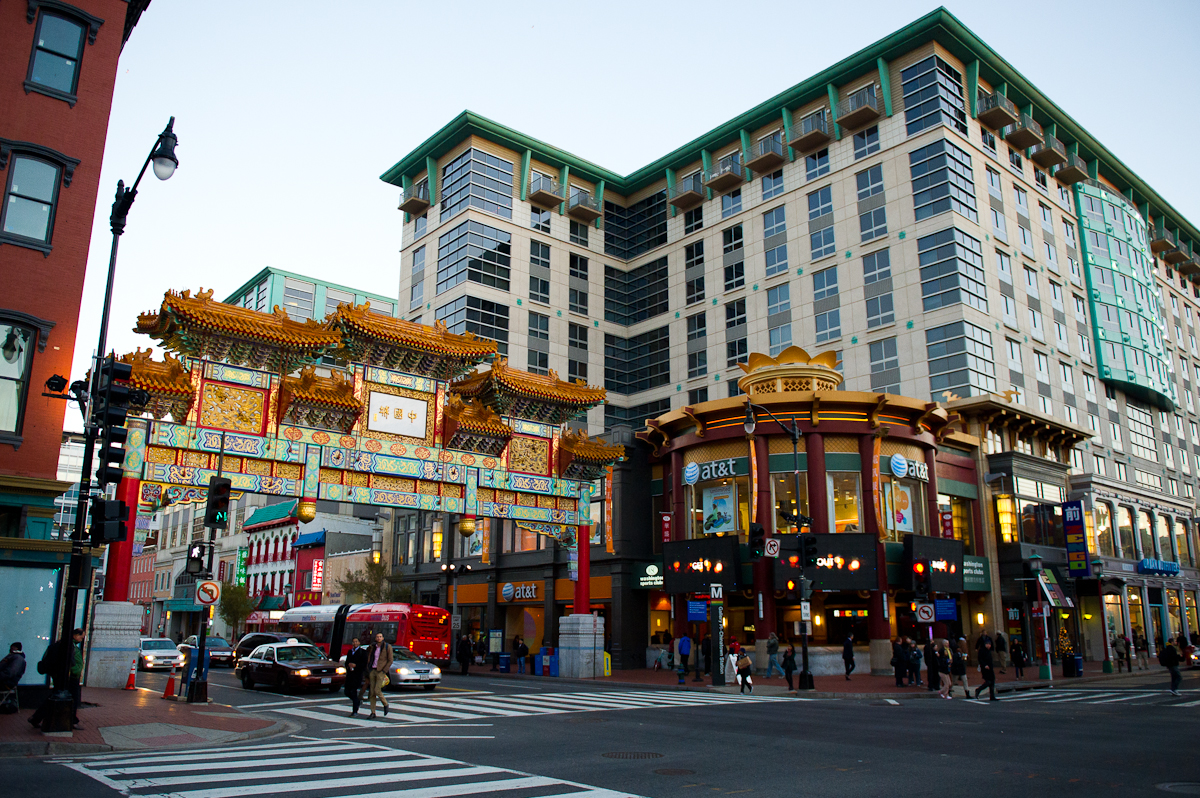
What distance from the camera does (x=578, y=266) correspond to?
67.1m

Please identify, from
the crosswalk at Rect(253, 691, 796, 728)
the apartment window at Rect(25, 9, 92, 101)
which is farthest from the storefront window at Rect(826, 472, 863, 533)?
the apartment window at Rect(25, 9, 92, 101)

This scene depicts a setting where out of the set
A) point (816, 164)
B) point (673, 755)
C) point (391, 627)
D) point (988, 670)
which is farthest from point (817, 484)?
point (816, 164)

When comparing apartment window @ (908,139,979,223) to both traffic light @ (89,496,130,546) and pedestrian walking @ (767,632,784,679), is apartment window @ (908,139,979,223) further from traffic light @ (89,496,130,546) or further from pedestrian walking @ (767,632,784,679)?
traffic light @ (89,496,130,546)

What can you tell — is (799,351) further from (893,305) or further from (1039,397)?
(1039,397)

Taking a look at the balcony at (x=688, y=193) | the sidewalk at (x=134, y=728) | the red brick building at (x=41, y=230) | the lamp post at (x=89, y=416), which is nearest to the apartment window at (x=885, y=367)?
the balcony at (x=688, y=193)

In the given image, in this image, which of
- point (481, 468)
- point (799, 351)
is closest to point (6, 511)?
point (481, 468)

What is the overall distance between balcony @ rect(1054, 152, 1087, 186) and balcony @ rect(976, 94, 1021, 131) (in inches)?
301

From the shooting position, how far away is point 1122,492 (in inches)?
2062

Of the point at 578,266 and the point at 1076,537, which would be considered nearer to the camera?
the point at 1076,537

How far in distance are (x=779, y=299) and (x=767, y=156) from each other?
981 centimetres

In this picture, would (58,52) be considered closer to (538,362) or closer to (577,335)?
(538,362)

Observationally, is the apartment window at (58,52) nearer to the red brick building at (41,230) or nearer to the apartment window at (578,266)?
the red brick building at (41,230)

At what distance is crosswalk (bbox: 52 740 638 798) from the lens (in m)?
9.82

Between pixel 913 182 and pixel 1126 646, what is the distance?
91.6 feet
